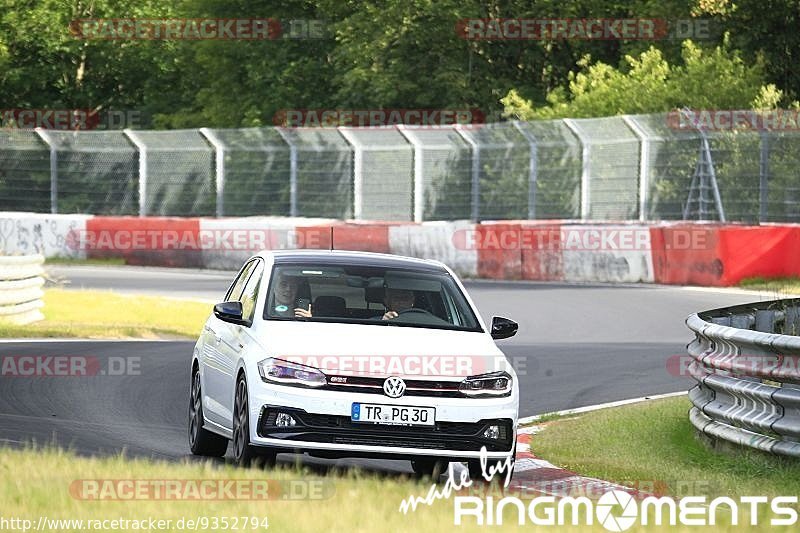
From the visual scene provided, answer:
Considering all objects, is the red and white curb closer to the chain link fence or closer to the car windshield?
the car windshield

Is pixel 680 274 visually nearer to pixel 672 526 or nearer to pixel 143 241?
pixel 143 241

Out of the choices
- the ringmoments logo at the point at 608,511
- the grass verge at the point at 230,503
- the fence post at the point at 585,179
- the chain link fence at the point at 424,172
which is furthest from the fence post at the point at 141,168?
the ringmoments logo at the point at 608,511

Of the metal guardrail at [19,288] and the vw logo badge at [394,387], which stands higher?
the vw logo badge at [394,387]

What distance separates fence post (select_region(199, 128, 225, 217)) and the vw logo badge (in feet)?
97.2

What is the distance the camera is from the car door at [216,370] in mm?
11297

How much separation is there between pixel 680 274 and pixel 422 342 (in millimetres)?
19465

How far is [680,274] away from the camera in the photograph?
97.1 ft

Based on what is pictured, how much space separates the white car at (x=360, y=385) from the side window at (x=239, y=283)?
3.66 ft

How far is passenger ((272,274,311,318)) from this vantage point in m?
11.4

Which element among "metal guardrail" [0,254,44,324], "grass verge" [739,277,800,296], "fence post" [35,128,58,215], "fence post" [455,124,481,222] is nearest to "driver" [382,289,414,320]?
"metal guardrail" [0,254,44,324]

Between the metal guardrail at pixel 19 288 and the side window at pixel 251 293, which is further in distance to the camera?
the metal guardrail at pixel 19 288

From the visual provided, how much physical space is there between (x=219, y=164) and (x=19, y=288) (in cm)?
1660

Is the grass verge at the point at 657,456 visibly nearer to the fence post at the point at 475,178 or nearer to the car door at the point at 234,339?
the car door at the point at 234,339

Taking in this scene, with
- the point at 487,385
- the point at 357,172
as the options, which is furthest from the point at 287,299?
the point at 357,172
